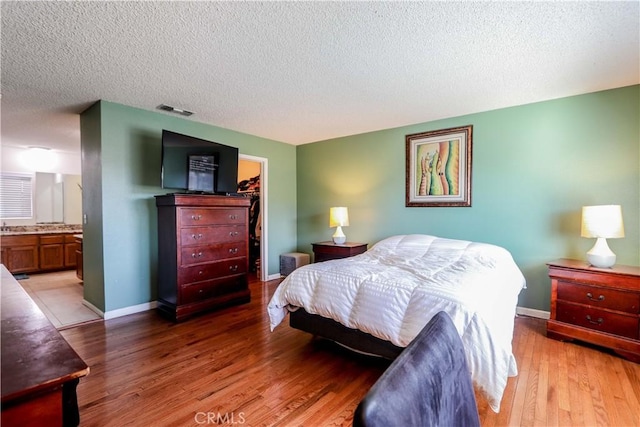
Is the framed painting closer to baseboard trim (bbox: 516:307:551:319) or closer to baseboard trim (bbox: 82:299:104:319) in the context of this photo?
baseboard trim (bbox: 516:307:551:319)

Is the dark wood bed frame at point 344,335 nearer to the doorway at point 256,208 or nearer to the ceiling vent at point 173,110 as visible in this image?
the doorway at point 256,208

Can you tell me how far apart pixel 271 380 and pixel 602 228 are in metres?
2.96

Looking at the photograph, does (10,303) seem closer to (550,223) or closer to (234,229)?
(234,229)

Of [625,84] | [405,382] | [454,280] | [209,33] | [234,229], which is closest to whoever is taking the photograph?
[405,382]

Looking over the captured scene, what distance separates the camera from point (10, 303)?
120cm

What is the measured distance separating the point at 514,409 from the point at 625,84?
3038 millimetres

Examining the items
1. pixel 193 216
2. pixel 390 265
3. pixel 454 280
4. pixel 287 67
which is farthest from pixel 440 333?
pixel 193 216

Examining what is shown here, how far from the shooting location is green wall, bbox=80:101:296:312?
324 centimetres

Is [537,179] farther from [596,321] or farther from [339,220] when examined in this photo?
[339,220]

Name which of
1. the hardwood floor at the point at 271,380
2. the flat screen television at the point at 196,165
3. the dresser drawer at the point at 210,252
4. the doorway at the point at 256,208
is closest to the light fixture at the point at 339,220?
the doorway at the point at 256,208

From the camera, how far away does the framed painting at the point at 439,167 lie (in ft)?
12.1

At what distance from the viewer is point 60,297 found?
13.2 feet

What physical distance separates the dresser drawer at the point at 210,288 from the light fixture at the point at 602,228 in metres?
3.59

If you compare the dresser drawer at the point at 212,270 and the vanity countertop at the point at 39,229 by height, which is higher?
the vanity countertop at the point at 39,229
